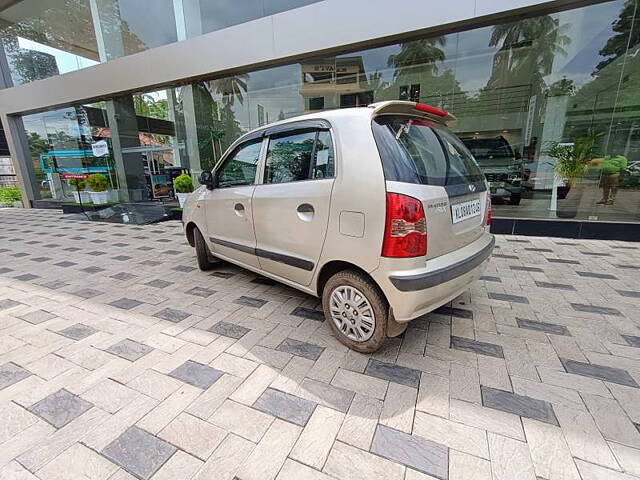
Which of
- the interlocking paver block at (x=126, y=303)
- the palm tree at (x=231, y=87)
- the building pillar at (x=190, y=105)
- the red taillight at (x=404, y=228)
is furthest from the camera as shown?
the palm tree at (x=231, y=87)

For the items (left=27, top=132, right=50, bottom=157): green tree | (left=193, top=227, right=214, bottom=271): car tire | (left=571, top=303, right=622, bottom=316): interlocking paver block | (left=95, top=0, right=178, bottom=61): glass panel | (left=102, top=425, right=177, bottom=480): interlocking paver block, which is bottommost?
(left=571, top=303, right=622, bottom=316): interlocking paver block

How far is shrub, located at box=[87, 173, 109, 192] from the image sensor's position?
403 inches

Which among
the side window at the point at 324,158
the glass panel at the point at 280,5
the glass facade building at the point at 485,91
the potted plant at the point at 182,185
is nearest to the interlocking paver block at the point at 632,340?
the side window at the point at 324,158

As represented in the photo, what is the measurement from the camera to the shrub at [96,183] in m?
10.2

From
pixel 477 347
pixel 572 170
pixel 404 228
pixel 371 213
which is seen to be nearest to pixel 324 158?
pixel 371 213

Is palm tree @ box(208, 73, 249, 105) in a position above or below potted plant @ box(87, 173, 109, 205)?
above

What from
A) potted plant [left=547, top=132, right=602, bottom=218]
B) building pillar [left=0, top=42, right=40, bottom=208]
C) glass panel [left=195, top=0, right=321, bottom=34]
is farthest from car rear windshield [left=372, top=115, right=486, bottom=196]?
building pillar [left=0, top=42, right=40, bottom=208]

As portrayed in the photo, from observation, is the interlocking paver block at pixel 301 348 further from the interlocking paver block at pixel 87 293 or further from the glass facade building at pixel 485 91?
the glass facade building at pixel 485 91

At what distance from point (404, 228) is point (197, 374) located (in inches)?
65.6

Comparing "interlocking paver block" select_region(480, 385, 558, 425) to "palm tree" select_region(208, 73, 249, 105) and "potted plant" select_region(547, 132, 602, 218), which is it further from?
"palm tree" select_region(208, 73, 249, 105)

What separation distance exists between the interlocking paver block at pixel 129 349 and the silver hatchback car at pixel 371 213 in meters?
1.18

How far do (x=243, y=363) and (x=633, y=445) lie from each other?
2.16 meters

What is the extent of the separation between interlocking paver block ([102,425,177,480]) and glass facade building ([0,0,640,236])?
6.48 metres

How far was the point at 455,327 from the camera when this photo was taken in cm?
247
